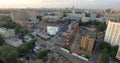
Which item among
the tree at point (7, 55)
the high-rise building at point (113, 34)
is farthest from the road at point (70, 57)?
the high-rise building at point (113, 34)

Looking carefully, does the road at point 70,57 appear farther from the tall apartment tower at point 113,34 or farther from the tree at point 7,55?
the tall apartment tower at point 113,34

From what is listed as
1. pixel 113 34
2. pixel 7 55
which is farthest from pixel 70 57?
pixel 113 34

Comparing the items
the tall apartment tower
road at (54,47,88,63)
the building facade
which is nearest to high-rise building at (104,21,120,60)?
the tall apartment tower

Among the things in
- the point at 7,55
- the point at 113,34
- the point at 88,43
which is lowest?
the point at 88,43

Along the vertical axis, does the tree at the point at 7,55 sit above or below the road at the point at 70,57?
above

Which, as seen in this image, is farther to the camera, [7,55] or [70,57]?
[70,57]

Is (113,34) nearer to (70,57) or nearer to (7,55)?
(70,57)

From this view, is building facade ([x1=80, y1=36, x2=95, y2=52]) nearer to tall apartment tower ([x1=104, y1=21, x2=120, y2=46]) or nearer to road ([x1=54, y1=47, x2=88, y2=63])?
road ([x1=54, y1=47, x2=88, y2=63])

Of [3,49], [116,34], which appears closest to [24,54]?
[3,49]

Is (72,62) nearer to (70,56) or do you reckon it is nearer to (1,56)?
(70,56)

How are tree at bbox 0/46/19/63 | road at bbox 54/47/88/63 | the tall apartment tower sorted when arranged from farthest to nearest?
the tall apartment tower, road at bbox 54/47/88/63, tree at bbox 0/46/19/63

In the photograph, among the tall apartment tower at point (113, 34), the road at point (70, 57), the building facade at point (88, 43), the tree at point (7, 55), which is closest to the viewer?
the tree at point (7, 55)
